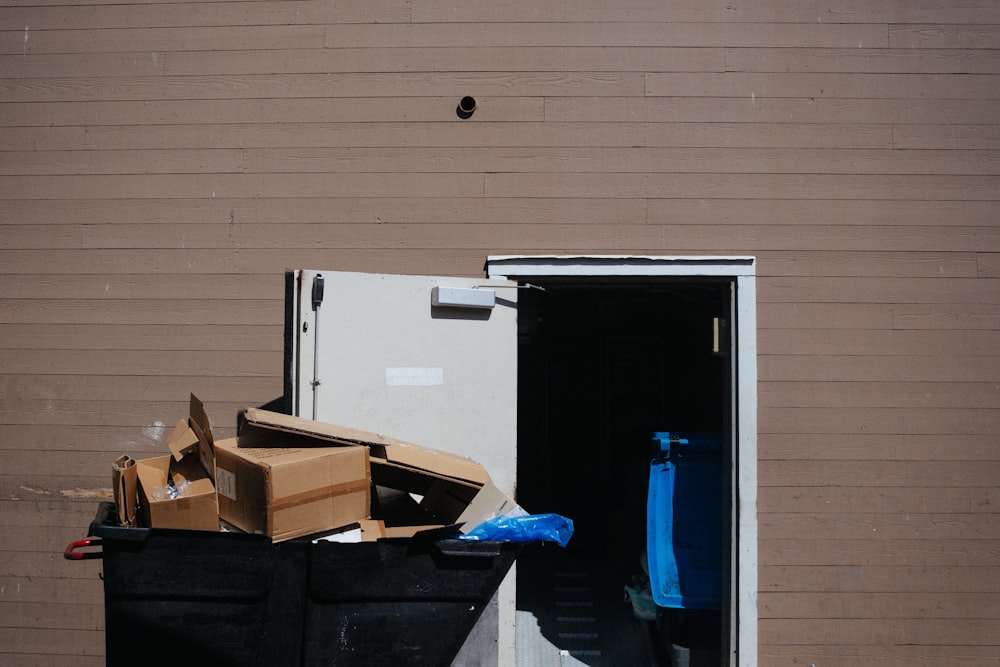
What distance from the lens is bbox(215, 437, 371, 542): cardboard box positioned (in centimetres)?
238

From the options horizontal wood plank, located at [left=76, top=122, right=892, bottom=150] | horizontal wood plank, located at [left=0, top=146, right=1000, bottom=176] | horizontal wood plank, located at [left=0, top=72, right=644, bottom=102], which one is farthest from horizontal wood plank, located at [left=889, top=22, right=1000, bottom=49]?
horizontal wood plank, located at [left=0, top=72, right=644, bottom=102]

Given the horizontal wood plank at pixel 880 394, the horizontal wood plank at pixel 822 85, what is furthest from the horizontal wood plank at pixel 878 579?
the horizontal wood plank at pixel 822 85

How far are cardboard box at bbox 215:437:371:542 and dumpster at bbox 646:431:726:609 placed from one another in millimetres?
1933

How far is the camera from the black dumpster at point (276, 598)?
7.43ft

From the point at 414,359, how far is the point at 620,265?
3.73 feet

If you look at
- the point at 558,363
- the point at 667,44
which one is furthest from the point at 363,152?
the point at 558,363

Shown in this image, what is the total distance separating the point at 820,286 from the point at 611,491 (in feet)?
13.1

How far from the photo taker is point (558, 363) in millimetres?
7441

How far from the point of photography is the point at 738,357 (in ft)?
12.0

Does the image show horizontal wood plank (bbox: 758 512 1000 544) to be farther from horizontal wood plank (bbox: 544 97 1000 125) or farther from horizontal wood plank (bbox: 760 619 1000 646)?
horizontal wood plank (bbox: 544 97 1000 125)

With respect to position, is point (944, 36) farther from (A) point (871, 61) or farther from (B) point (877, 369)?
(B) point (877, 369)

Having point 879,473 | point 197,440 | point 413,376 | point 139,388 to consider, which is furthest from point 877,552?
point 139,388

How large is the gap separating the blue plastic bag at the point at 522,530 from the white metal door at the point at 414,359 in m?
1.05

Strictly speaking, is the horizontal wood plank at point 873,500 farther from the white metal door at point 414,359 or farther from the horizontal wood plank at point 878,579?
the white metal door at point 414,359
